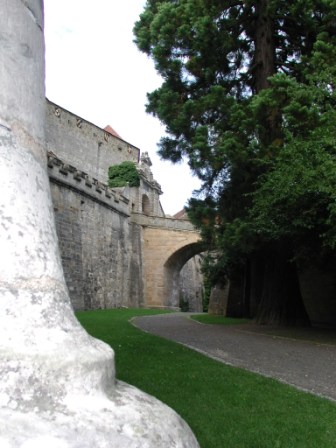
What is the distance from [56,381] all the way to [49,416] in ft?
0.38

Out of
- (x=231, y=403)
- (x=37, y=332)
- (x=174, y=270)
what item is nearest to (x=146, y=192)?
(x=174, y=270)

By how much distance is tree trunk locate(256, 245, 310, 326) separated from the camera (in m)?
15.0

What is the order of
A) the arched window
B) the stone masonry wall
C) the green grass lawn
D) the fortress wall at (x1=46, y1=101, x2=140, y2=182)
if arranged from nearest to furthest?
1. the green grass lawn
2. the fortress wall at (x1=46, y1=101, x2=140, y2=182)
3. the arched window
4. the stone masonry wall

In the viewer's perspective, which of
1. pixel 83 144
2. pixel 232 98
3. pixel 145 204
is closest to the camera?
pixel 232 98

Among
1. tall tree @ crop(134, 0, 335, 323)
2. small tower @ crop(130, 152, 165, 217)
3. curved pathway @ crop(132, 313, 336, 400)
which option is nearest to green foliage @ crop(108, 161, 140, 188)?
small tower @ crop(130, 152, 165, 217)

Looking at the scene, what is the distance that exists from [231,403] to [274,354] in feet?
14.4

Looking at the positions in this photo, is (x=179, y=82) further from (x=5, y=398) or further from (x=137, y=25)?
(x=5, y=398)

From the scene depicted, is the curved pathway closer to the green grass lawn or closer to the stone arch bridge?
the green grass lawn

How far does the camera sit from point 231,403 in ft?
16.7

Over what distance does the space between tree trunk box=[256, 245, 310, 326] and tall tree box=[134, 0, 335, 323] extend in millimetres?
31

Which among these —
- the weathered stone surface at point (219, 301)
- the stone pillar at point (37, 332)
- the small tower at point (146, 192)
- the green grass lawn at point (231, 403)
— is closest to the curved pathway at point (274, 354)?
the green grass lawn at point (231, 403)

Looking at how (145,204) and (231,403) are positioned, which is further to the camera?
(145,204)

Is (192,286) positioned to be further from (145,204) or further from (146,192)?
(146,192)

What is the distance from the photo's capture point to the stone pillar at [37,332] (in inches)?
54.2
